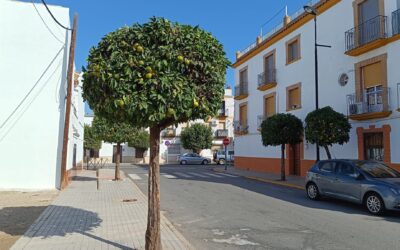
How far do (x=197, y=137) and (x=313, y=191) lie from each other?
35.7m

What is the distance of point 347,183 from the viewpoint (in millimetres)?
11625

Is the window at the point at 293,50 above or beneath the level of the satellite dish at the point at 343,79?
above

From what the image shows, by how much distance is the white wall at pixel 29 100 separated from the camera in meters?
15.0

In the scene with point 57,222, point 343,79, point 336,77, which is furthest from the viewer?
point 336,77

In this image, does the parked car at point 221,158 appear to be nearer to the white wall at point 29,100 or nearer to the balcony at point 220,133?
the balcony at point 220,133

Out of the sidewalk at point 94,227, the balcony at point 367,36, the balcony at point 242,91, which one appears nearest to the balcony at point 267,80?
the balcony at point 242,91

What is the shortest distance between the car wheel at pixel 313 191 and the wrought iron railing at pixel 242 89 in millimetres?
17834

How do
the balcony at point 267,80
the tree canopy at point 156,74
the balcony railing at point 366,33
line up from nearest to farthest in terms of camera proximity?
the tree canopy at point 156,74, the balcony railing at point 366,33, the balcony at point 267,80

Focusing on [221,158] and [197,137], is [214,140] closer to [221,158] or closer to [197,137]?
[197,137]

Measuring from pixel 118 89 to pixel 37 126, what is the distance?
1118 centimetres

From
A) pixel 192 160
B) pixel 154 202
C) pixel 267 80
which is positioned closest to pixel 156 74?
pixel 154 202

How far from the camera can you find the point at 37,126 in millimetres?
15344

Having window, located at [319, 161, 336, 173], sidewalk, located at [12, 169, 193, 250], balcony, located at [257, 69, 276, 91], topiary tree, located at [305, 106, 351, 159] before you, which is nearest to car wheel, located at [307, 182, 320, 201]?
window, located at [319, 161, 336, 173]

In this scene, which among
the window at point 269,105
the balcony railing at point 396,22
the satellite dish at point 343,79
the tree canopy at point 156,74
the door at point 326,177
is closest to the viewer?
the tree canopy at point 156,74
